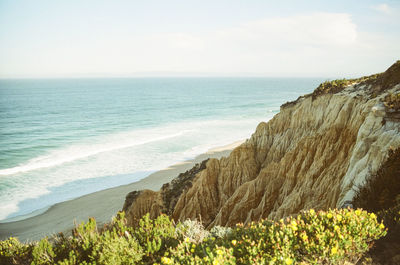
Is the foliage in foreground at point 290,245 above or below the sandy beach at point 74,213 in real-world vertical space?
above

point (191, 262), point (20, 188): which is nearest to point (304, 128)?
point (191, 262)

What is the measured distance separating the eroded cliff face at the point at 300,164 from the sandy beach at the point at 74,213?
295 inches

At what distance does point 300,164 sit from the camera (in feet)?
46.1

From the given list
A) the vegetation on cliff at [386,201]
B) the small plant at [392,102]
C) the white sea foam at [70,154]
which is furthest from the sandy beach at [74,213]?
the small plant at [392,102]

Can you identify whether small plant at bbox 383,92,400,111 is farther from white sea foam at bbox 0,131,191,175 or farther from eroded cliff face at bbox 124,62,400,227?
white sea foam at bbox 0,131,191,175

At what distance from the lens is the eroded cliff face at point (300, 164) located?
30.8 feet

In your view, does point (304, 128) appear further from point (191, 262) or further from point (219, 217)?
point (191, 262)

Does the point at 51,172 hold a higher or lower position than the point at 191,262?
lower

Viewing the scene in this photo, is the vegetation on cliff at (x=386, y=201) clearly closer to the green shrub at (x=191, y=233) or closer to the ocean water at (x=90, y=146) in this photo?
the green shrub at (x=191, y=233)

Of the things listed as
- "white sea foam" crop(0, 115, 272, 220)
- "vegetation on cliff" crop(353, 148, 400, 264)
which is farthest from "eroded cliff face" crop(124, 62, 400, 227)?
"white sea foam" crop(0, 115, 272, 220)

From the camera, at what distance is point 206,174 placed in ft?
59.3

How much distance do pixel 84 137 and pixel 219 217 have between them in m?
43.1

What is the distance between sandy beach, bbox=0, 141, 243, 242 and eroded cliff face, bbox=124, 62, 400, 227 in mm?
7494

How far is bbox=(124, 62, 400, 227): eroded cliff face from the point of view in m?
9.39
